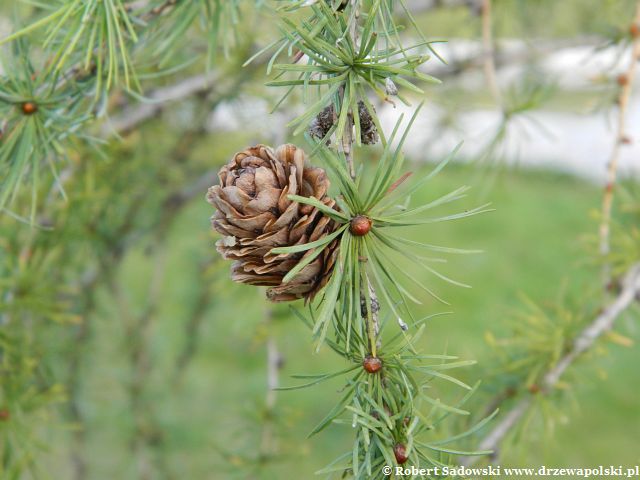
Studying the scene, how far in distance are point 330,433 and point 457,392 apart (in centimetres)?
113

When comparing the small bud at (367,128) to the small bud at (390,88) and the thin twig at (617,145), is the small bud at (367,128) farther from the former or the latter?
the thin twig at (617,145)

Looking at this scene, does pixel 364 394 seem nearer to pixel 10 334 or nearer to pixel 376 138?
pixel 376 138

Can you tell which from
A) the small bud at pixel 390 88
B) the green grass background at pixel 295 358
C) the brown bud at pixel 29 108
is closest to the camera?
the small bud at pixel 390 88

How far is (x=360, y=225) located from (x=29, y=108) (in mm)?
266

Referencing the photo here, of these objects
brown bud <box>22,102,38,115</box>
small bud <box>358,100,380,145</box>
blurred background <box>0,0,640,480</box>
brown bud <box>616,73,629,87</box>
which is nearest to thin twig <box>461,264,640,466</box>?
blurred background <box>0,0,640,480</box>

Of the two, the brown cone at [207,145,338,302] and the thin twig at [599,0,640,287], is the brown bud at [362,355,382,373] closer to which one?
the brown cone at [207,145,338,302]

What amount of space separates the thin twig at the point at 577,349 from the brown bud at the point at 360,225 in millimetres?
292

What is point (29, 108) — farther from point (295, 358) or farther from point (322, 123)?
point (295, 358)

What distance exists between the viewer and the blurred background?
0.62 m

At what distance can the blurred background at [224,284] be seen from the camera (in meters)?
0.62

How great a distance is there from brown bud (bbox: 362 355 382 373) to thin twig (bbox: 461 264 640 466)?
0.77ft

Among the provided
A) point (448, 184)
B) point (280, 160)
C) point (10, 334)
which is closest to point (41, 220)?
point (10, 334)

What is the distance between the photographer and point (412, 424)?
328mm

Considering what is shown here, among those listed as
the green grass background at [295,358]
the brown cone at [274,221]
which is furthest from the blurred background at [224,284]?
the brown cone at [274,221]
